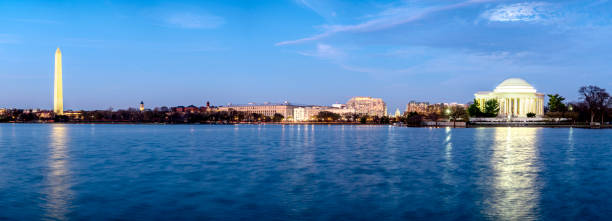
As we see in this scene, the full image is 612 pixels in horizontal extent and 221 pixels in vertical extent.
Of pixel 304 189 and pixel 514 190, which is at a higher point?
pixel 304 189

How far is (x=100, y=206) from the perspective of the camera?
57.2ft

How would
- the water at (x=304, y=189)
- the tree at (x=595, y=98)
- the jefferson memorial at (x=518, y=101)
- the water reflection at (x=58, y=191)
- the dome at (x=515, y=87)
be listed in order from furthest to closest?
the dome at (x=515, y=87)
the jefferson memorial at (x=518, y=101)
the tree at (x=595, y=98)
the water reflection at (x=58, y=191)
the water at (x=304, y=189)

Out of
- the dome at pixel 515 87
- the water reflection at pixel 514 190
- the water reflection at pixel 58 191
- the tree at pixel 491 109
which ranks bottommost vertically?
the water reflection at pixel 514 190

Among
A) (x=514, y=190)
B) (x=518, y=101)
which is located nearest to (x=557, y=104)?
(x=518, y=101)

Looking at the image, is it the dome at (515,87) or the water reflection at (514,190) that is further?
the dome at (515,87)

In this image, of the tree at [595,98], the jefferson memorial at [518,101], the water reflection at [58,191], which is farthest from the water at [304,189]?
the jefferson memorial at [518,101]

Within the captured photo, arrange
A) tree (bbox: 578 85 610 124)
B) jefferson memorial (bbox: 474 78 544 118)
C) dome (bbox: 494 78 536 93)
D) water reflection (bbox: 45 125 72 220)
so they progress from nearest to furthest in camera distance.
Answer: water reflection (bbox: 45 125 72 220), tree (bbox: 578 85 610 124), jefferson memorial (bbox: 474 78 544 118), dome (bbox: 494 78 536 93)

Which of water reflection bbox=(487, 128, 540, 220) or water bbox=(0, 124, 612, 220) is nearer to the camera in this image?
water bbox=(0, 124, 612, 220)

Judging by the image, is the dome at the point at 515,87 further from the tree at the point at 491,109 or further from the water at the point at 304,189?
the water at the point at 304,189

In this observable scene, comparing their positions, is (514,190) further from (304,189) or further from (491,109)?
(491,109)

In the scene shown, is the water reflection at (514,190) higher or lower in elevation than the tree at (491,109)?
lower

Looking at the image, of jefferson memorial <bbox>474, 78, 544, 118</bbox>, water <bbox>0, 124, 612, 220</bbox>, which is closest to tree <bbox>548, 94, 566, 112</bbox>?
jefferson memorial <bbox>474, 78, 544, 118</bbox>

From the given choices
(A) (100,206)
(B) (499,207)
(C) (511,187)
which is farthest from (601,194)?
(A) (100,206)

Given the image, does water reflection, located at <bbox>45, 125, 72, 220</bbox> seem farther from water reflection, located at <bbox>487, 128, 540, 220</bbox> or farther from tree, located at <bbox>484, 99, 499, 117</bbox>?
tree, located at <bbox>484, 99, 499, 117</bbox>
